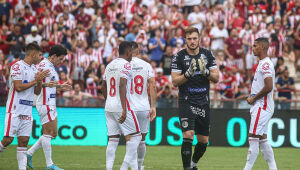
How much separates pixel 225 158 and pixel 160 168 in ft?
9.02

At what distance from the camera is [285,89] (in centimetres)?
1842

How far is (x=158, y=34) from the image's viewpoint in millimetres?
21969

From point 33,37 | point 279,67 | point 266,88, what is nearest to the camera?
point 266,88

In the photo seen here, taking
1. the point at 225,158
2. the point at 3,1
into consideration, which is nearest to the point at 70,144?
the point at 225,158

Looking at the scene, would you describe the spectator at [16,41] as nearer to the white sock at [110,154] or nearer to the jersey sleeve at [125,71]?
the white sock at [110,154]

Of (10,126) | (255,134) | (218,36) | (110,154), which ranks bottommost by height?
(110,154)

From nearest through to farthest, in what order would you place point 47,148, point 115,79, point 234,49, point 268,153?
point 115,79, point 268,153, point 47,148, point 234,49

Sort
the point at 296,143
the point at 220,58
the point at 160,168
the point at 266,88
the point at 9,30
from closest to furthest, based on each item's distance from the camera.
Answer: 1. the point at 266,88
2. the point at 160,168
3. the point at 296,143
4. the point at 220,58
5. the point at 9,30

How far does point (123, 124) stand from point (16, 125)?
1.91 m

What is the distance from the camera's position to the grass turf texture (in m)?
12.1

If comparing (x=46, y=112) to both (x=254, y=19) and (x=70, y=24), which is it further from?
(x=254, y=19)

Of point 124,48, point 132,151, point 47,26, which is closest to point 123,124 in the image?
point 132,151

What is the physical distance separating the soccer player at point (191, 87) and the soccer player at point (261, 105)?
0.77 meters

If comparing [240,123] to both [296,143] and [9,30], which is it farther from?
[9,30]
